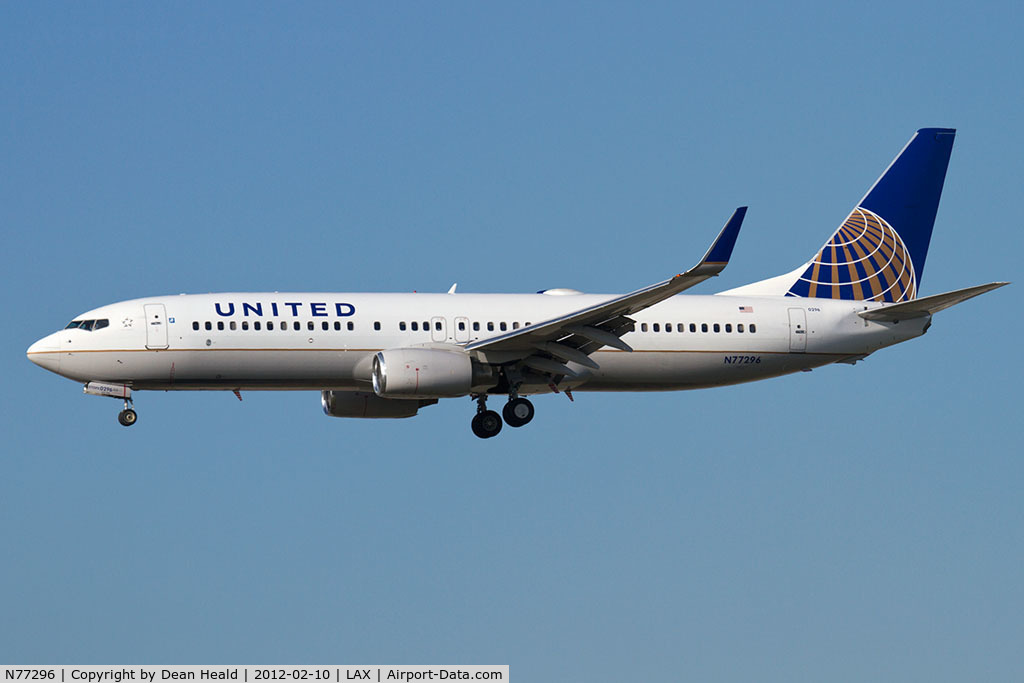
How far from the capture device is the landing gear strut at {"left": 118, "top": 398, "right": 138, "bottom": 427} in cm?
5062

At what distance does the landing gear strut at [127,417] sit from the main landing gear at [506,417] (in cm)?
942

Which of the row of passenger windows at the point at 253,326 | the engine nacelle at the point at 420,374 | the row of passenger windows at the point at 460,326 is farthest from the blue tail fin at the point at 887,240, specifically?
the row of passenger windows at the point at 253,326

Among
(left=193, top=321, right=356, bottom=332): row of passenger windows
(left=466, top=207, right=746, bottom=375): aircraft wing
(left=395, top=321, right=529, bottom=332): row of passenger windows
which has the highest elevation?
(left=395, top=321, right=529, bottom=332): row of passenger windows

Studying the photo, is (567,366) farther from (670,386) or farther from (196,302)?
(196,302)

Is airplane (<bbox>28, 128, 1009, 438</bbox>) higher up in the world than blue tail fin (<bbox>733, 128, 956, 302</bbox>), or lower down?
lower down

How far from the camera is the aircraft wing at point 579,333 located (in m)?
48.0

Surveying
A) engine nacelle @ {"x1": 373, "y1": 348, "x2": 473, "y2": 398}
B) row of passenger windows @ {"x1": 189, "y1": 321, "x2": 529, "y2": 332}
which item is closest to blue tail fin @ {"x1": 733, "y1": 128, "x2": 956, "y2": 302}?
row of passenger windows @ {"x1": 189, "y1": 321, "x2": 529, "y2": 332}

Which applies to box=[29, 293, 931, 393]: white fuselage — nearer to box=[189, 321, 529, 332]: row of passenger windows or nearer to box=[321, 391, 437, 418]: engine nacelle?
box=[189, 321, 529, 332]: row of passenger windows

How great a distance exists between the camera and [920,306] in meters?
53.3

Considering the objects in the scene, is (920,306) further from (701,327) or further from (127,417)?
(127,417)

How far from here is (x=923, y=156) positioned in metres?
59.7

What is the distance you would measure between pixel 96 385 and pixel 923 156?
27047mm

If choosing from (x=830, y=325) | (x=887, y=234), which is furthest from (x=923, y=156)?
(x=830, y=325)

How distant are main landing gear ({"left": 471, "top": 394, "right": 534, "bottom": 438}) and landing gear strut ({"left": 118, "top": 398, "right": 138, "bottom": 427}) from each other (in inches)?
371
